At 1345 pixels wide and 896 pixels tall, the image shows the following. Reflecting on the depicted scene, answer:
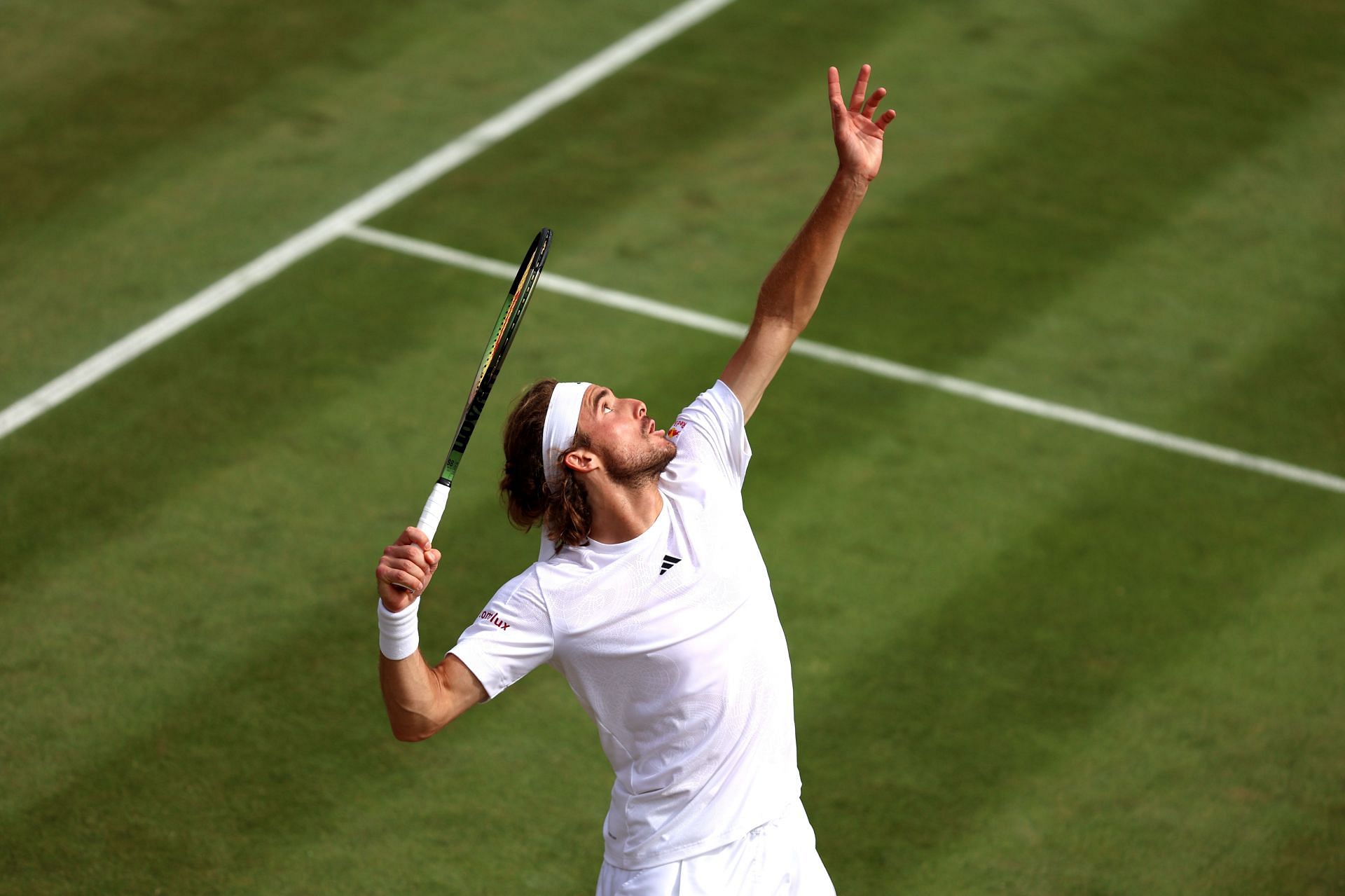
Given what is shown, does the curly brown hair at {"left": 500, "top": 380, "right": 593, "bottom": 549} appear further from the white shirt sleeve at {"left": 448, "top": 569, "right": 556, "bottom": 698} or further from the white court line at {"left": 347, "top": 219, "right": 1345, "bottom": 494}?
the white court line at {"left": 347, "top": 219, "right": 1345, "bottom": 494}

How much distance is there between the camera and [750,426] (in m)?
8.42

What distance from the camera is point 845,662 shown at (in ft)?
23.1

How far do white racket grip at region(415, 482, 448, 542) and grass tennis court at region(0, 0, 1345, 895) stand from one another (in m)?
1.94

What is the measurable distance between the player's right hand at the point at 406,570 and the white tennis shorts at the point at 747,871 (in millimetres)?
1102

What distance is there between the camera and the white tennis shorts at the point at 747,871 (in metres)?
4.75

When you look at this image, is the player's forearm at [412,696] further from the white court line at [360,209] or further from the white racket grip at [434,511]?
the white court line at [360,209]

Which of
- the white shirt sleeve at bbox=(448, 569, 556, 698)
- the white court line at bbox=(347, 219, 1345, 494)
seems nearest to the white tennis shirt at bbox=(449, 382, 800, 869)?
the white shirt sleeve at bbox=(448, 569, 556, 698)

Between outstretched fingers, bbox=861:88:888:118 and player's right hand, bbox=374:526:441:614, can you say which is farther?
outstretched fingers, bbox=861:88:888:118

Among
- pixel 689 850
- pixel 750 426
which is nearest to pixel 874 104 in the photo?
pixel 689 850

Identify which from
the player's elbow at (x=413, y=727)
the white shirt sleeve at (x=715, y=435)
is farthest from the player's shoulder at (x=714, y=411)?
the player's elbow at (x=413, y=727)

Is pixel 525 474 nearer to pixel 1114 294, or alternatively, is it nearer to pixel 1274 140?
pixel 1114 294

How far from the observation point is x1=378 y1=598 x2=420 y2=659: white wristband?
14.4ft

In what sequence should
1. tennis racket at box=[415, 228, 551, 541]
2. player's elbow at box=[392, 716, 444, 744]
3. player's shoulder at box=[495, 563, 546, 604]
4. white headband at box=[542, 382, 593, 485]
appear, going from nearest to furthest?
player's elbow at box=[392, 716, 444, 744]
player's shoulder at box=[495, 563, 546, 604]
white headband at box=[542, 382, 593, 485]
tennis racket at box=[415, 228, 551, 541]

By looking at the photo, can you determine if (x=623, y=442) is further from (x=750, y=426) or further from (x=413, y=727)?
(x=750, y=426)
